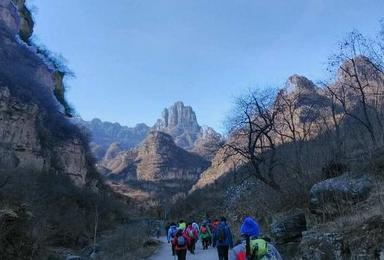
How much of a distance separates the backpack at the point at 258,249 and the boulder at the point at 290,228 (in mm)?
6477

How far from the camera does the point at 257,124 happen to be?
105 ft

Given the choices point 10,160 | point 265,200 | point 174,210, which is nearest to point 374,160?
point 265,200

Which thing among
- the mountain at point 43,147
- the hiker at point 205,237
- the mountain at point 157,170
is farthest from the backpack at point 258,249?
the mountain at point 157,170

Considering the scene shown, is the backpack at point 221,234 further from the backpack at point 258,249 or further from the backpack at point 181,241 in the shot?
the backpack at point 258,249

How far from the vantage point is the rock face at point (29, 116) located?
5053 centimetres

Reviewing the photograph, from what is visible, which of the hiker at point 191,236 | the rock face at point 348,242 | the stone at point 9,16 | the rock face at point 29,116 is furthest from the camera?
the stone at point 9,16

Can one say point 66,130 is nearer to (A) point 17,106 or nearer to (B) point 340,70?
(A) point 17,106

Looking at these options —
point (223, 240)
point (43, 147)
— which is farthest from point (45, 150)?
point (223, 240)

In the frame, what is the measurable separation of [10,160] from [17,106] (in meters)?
7.52

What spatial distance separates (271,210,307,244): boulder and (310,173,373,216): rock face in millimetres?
807

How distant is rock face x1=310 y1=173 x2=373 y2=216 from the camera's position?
13.7 m

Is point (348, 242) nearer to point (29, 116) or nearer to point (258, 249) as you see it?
point (258, 249)

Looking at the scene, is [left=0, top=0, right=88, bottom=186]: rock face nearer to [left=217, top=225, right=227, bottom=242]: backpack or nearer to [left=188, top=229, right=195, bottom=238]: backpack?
[left=188, top=229, right=195, bottom=238]: backpack

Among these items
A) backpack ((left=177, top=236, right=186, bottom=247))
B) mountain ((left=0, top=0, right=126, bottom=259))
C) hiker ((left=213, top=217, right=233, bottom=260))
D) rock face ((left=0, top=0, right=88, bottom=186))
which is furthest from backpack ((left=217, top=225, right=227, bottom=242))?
rock face ((left=0, top=0, right=88, bottom=186))
